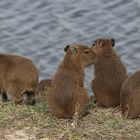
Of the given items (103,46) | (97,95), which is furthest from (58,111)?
(103,46)

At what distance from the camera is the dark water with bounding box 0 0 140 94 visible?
14.2 m

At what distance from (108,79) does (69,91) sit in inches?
41.7

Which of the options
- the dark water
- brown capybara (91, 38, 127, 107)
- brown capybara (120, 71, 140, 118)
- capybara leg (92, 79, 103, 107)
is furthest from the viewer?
the dark water

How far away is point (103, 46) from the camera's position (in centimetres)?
1005

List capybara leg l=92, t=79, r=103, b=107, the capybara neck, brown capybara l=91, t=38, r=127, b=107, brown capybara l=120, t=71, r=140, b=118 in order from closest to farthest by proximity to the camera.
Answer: brown capybara l=120, t=71, r=140, b=118 → the capybara neck → brown capybara l=91, t=38, r=127, b=107 → capybara leg l=92, t=79, r=103, b=107

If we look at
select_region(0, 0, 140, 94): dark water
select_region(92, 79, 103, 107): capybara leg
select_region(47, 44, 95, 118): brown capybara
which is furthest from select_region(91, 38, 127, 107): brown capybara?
select_region(0, 0, 140, 94): dark water

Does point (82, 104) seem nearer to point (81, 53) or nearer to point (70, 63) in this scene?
point (70, 63)

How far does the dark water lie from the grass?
442cm

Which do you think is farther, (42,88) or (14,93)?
(42,88)

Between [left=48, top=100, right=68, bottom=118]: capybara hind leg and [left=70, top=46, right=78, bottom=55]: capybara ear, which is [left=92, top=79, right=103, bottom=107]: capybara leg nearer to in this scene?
[left=70, top=46, right=78, bottom=55]: capybara ear

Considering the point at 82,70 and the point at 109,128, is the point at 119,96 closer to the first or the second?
the point at 82,70

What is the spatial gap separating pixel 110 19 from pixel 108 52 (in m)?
5.87

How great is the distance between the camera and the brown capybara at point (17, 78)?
970 cm

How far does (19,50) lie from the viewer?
48.3ft
